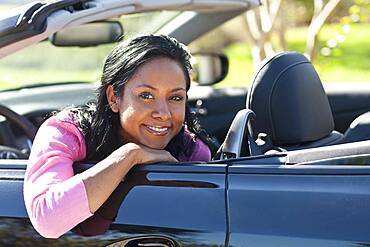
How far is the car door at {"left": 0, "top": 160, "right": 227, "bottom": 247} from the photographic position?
2.21 meters

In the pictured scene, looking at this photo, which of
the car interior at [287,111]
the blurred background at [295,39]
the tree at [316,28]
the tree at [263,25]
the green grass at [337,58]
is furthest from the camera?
the green grass at [337,58]

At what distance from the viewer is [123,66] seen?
259 centimetres

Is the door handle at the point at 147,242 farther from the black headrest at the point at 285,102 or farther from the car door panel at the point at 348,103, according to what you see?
the car door panel at the point at 348,103

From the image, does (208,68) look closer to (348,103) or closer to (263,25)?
(348,103)

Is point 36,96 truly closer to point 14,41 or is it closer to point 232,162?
point 14,41

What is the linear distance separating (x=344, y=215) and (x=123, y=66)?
0.86 meters

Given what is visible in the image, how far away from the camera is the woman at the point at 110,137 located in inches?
90.6

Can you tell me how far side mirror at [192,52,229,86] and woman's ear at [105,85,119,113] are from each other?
223 cm

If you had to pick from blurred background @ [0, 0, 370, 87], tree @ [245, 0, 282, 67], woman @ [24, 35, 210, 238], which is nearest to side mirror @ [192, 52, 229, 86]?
blurred background @ [0, 0, 370, 87]

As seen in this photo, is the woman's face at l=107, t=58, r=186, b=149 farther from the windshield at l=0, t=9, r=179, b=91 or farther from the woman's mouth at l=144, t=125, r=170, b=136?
the windshield at l=0, t=9, r=179, b=91

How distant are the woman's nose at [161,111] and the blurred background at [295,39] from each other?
0.93 m

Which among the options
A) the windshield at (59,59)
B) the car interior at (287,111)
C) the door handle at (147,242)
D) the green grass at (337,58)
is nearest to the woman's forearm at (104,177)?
the door handle at (147,242)

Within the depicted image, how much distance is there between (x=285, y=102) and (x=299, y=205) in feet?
3.01

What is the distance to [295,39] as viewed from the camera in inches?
565
